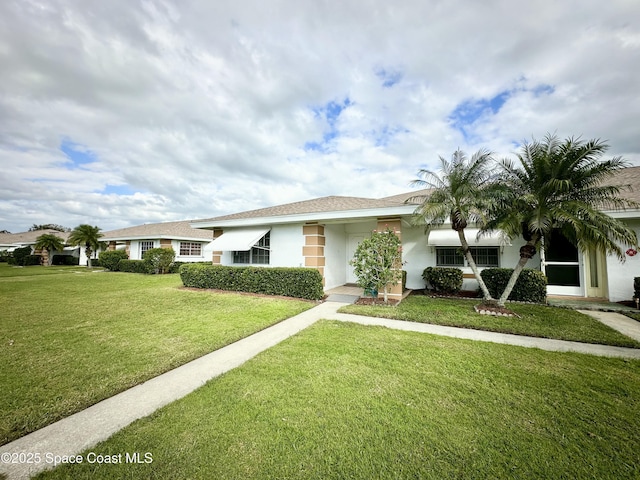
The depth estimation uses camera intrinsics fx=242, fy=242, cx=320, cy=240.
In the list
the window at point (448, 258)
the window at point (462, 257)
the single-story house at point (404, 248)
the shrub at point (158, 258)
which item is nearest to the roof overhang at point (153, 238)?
the shrub at point (158, 258)

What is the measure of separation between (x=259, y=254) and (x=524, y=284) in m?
13.1

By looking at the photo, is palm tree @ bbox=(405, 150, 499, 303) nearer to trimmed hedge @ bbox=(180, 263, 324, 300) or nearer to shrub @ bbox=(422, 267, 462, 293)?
shrub @ bbox=(422, 267, 462, 293)

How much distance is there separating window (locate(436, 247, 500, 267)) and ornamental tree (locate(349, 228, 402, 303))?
165 inches

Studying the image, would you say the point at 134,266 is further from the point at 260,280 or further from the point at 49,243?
the point at 49,243

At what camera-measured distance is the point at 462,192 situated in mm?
8867

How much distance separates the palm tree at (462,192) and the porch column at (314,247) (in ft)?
15.7

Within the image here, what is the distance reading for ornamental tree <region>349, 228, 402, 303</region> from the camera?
9.99 m

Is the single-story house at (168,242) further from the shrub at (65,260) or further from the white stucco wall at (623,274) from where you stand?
the white stucco wall at (623,274)

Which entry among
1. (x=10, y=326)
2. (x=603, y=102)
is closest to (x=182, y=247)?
(x=10, y=326)

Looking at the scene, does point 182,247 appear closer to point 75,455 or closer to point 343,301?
point 343,301

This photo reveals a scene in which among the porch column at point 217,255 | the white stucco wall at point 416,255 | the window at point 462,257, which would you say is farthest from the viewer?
the porch column at point 217,255

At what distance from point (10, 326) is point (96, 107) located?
12.9m

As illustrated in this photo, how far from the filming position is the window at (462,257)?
1248 centimetres

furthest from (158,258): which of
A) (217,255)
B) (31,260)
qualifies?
(31,260)
